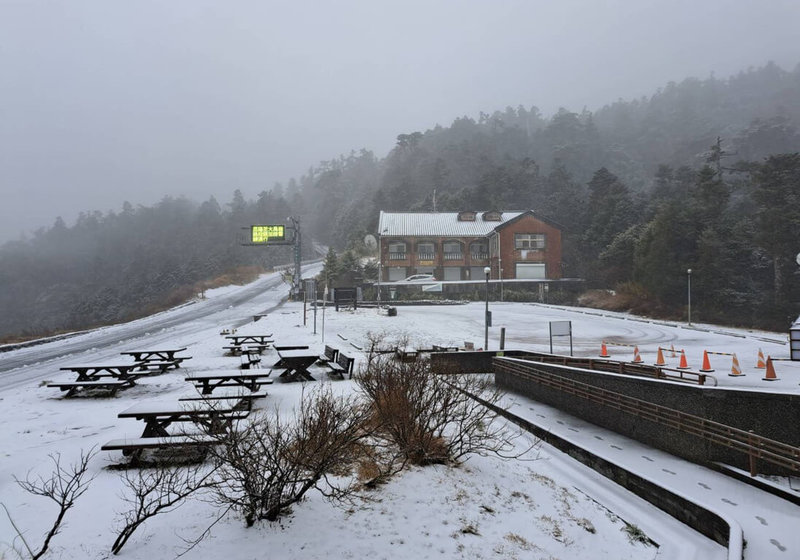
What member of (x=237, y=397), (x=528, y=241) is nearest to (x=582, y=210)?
(x=528, y=241)

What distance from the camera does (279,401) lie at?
9922 mm

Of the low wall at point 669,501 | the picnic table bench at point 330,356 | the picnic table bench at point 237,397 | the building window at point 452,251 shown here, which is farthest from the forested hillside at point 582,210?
the picnic table bench at point 237,397

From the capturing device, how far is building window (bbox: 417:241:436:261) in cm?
5506

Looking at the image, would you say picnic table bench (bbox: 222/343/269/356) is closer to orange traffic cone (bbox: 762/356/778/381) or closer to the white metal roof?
orange traffic cone (bbox: 762/356/778/381)

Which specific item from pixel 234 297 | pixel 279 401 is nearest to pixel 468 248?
pixel 234 297

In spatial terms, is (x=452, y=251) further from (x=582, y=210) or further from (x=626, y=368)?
(x=626, y=368)

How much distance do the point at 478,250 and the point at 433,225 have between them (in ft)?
22.3

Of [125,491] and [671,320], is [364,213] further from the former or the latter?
[125,491]

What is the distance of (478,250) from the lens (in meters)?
55.4

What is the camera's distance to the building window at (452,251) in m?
55.2

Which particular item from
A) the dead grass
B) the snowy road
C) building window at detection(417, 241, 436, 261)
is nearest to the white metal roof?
building window at detection(417, 241, 436, 261)

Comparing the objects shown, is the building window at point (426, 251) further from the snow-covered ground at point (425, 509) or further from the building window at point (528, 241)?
the snow-covered ground at point (425, 509)

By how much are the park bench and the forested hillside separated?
28.2 m

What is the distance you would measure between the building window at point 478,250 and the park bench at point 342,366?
142ft
